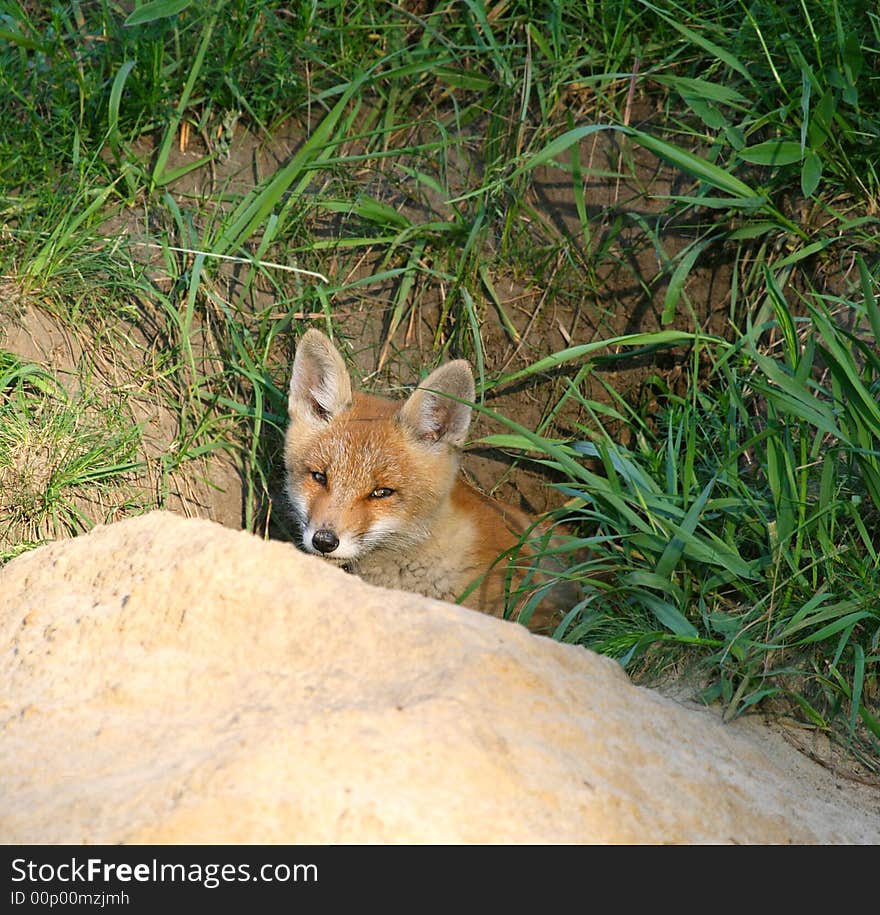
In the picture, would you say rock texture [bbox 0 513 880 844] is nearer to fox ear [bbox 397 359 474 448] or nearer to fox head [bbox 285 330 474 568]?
fox head [bbox 285 330 474 568]

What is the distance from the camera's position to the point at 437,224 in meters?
5.05

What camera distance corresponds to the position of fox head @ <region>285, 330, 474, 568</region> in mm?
4332

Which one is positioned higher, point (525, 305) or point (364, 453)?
point (525, 305)

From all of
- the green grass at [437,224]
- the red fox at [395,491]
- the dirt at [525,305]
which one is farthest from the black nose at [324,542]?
the dirt at [525,305]

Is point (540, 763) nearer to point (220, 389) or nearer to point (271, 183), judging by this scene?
point (220, 389)

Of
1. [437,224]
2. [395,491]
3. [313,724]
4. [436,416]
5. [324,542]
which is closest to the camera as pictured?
[313,724]

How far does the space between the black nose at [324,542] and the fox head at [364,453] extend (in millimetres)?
13

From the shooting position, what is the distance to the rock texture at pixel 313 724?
185cm

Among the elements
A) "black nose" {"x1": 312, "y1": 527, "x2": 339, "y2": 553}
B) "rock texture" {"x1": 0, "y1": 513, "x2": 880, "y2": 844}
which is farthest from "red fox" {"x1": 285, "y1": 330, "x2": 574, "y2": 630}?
"rock texture" {"x1": 0, "y1": 513, "x2": 880, "y2": 844}

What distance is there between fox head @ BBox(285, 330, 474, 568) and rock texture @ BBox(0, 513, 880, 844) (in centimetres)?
151

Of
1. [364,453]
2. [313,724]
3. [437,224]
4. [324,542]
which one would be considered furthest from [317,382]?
[313,724]

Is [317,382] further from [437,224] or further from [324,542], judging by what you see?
[437,224]

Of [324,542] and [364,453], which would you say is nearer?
[324,542]

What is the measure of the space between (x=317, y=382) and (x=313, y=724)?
2813 mm
